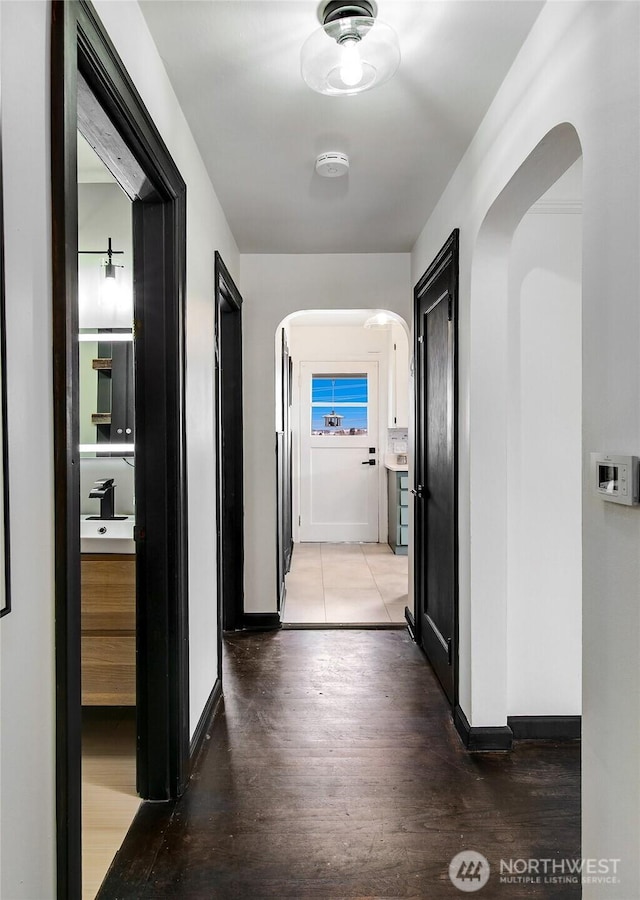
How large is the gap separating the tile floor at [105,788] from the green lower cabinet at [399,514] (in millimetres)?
3705

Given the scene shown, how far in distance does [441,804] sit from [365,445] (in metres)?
4.91

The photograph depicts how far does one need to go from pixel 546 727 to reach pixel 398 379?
4.17m

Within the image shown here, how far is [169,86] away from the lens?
6.07 ft

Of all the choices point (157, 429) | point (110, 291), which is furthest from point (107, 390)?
point (157, 429)

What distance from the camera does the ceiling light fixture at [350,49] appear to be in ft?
4.93

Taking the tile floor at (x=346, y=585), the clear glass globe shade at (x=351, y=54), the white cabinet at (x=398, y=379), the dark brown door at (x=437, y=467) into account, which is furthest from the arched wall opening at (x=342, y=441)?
the clear glass globe shade at (x=351, y=54)

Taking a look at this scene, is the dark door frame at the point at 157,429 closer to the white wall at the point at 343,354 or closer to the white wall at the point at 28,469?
the white wall at the point at 28,469

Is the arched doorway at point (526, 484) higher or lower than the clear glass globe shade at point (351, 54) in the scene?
lower

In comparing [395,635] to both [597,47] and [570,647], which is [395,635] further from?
[597,47]

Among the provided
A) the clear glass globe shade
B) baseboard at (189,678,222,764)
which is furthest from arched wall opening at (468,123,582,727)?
baseboard at (189,678,222,764)

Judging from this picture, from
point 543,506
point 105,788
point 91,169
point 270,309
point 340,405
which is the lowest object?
point 105,788

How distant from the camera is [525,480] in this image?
2354 mm

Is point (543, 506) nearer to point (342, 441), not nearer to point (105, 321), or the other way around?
point (105, 321)

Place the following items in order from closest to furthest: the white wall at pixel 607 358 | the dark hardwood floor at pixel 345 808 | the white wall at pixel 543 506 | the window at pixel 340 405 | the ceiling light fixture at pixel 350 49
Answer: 1. the white wall at pixel 607 358
2. the ceiling light fixture at pixel 350 49
3. the dark hardwood floor at pixel 345 808
4. the white wall at pixel 543 506
5. the window at pixel 340 405
